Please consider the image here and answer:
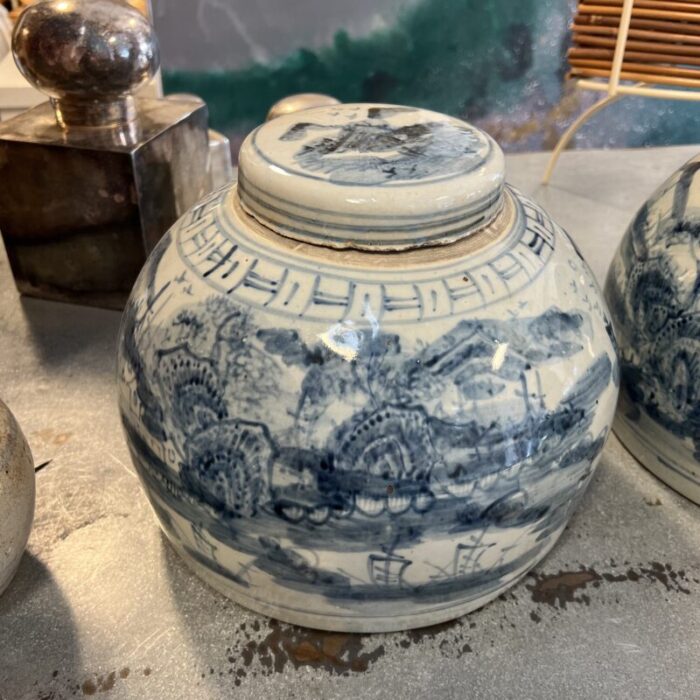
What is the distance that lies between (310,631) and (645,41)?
1.21 meters

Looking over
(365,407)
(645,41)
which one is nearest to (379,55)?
(645,41)

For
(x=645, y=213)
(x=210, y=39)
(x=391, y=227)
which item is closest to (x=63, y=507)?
(x=391, y=227)

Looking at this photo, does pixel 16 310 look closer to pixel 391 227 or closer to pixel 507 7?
pixel 391 227

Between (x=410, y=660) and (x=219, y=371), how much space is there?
0.34m

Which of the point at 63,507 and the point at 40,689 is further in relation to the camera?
the point at 63,507

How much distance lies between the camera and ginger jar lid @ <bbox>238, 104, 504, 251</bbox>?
604 millimetres

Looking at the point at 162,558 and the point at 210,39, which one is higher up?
the point at 210,39

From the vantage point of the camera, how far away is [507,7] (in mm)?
1885

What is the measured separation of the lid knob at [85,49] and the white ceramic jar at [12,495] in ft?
1.78

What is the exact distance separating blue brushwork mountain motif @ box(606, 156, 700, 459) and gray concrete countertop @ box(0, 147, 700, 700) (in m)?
0.13

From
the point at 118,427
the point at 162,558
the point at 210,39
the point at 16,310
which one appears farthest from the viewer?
the point at 210,39

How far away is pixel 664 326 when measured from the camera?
816 millimetres

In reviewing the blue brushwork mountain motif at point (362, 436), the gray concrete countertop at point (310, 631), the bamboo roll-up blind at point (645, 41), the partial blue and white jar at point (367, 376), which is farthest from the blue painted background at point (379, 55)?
the blue brushwork mountain motif at point (362, 436)

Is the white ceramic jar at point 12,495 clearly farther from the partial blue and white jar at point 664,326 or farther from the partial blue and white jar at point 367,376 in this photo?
the partial blue and white jar at point 664,326
